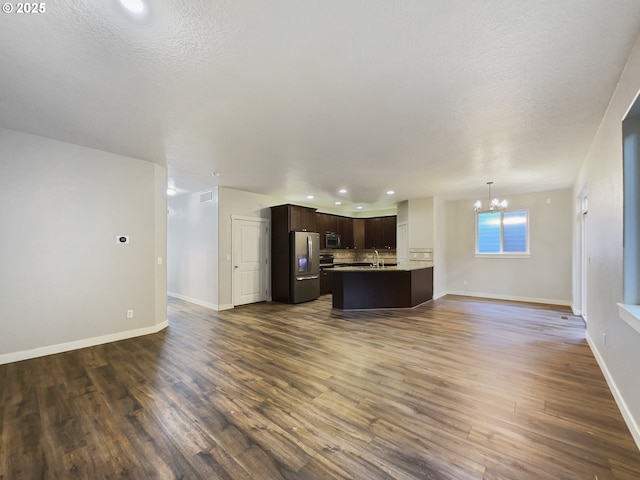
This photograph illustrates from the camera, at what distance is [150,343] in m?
3.90

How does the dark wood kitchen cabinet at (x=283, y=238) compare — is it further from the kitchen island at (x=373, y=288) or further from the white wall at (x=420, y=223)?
the white wall at (x=420, y=223)

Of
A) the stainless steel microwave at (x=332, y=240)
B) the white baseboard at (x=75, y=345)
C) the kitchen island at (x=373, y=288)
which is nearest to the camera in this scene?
the white baseboard at (x=75, y=345)

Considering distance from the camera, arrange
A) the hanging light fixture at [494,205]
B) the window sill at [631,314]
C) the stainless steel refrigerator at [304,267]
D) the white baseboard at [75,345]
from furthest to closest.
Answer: the stainless steel refrigerator at [304,267] < the hanging light fixture at [494,205] < the white baseboard at [75,345] < the window sill at [631,314]

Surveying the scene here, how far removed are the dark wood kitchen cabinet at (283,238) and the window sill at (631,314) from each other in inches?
220

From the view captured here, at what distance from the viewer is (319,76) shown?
7.18ft

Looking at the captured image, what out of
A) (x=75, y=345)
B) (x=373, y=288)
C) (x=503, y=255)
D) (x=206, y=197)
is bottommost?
(x=75, y=345)

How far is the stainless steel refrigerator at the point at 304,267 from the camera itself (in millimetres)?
6668

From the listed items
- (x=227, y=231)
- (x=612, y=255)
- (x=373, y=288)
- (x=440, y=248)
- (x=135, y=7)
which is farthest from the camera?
(x=440, y=248)

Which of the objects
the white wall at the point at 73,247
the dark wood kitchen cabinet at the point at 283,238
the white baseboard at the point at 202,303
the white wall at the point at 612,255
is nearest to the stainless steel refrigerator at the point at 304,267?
the dark wood kitchen cabinet at the point at 283,238

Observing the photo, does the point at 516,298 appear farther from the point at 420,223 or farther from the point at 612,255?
the point at 612,255

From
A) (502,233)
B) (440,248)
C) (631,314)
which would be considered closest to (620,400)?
(631,314)

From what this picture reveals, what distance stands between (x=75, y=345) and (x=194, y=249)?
329cm

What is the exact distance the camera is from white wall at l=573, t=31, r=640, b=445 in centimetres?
198

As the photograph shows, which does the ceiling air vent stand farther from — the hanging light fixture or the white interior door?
the hanging light fixture
